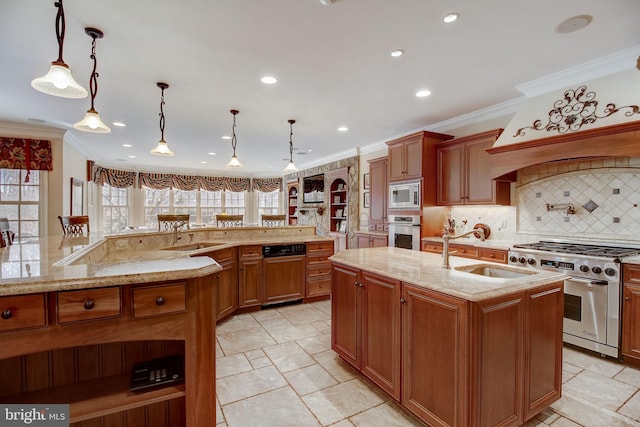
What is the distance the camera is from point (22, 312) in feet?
3.55

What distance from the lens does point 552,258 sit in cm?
289

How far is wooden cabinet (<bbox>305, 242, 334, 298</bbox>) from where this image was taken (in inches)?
167

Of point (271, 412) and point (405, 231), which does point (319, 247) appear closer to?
point (405, 231)

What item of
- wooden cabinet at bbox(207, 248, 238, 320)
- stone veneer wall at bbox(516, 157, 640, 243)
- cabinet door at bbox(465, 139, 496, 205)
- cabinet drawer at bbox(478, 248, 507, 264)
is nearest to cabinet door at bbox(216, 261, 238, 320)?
wooden cabinet at bbox(207, 248, 238, 320)

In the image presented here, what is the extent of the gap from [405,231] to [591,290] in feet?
7.45

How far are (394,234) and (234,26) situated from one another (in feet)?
12.0

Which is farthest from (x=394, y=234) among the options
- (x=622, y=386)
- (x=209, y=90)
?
(x=209, y=90)

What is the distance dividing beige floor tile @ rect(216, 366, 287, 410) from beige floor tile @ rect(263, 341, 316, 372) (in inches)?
4.5

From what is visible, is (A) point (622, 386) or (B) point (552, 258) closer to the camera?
(A) point (622, 386)

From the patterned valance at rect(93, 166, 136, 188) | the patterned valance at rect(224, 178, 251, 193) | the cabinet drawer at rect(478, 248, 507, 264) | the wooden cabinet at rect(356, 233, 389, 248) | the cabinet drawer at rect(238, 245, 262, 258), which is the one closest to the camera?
the cabinet drawer at rect(478, 248, 507, 264)

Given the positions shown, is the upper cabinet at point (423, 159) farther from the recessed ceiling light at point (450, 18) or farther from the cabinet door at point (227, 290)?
the cabinet door at point (227, 290)

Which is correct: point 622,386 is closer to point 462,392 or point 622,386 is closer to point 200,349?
point 462,392

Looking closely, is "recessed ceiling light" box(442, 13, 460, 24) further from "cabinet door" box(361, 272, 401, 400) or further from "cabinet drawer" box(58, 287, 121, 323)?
"cabinet drawer" box(58, 287, 121, 323)

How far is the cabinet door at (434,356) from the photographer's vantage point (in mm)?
1508
